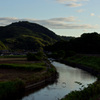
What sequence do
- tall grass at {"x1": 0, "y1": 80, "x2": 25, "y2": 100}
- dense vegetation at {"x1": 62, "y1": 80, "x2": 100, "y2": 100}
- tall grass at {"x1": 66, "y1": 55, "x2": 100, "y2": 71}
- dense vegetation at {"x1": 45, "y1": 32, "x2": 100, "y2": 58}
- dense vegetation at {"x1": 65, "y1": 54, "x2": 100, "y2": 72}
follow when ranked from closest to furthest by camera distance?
dense vegetation at {"x1": 62, "y1": 80, "x2": 100, "y2": 100}
tall grass at {"x1": 0, "y1": 80, "x2": 25, "y2": 100}
dense vegetation at {"x1": 65, "y1": 54, "x2": 100, "y2": 72}
tall grass at {"x1": 66, "y1": 55, "x2": 100, "y2": 71}
dense vegetation at {"x1": 45, "y1": 32, "x2": 100, "y2": 58}

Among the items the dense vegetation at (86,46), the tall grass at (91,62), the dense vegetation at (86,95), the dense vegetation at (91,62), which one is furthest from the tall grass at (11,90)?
the dense vegetation at (86,46)

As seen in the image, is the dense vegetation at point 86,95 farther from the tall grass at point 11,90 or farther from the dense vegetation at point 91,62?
the dense vegetation at point 91,62

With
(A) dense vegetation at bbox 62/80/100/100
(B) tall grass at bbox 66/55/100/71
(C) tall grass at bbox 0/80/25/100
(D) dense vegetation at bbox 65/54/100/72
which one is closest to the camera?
(A) dense vegetation at bbox 62/80/100/100

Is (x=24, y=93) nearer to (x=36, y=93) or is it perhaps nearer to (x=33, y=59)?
(x=36, y=93)

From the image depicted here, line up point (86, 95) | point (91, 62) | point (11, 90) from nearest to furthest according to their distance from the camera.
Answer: point (86, 95), point (11, 90), point (91, 62)

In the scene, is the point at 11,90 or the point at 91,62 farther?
the point at 91,62

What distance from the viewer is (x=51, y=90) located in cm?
4412

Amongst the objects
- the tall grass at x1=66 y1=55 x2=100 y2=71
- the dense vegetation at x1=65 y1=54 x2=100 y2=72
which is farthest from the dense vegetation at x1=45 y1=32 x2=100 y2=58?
the tall grass at x1=66 y1=55 x2=100 y2=71

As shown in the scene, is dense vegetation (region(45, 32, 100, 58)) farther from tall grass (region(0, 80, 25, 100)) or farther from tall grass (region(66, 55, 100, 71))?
tall grass (region(0, 80, 25, 100))

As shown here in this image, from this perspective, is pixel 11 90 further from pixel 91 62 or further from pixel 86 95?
pixel 91 62

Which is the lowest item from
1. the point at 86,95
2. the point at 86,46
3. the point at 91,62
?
the point at 91,62

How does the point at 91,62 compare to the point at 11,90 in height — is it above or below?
below

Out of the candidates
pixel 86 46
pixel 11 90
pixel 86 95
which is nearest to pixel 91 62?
pixel 86 46

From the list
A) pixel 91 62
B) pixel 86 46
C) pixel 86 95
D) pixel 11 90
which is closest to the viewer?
pixel 86 95
